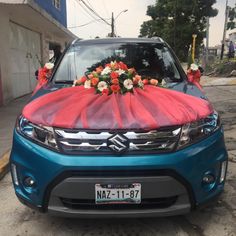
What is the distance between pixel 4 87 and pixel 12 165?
Result: 333 inches

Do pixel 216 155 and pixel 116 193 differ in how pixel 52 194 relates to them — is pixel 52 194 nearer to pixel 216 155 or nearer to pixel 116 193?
pixel 116 193

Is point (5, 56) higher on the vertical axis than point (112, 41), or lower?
lower

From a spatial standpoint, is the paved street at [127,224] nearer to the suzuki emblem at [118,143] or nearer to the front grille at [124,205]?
the front grille at [124,205]

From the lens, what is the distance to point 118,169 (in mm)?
2740

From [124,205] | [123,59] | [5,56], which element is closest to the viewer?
[124,205]

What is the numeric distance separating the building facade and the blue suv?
23.6 ft

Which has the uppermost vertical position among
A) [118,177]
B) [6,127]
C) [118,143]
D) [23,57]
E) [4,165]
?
[118,143]

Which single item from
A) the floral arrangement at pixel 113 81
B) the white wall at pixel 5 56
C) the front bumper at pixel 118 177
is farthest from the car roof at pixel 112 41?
the white wall at pixel 5 56

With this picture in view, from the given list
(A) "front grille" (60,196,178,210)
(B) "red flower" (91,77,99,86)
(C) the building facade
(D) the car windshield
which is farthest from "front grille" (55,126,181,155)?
(C) the building facade

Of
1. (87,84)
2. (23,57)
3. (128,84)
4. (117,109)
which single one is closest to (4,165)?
(87,84)

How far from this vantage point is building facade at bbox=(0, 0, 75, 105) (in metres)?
10.9

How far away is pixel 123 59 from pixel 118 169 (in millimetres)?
2312

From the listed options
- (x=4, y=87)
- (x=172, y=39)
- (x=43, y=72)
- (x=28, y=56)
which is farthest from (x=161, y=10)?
(x=43, y=72)

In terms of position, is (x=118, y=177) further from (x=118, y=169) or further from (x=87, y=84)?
(x=87, y=84)
